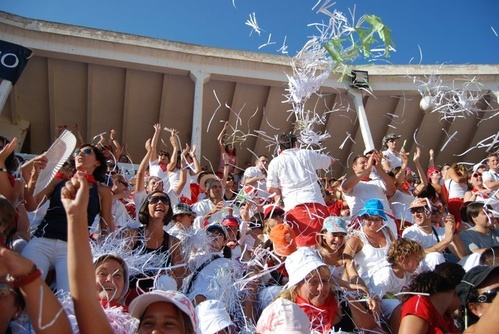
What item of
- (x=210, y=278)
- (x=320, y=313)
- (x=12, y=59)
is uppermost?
(x=12, y=59)

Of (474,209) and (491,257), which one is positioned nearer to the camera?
(491,257)

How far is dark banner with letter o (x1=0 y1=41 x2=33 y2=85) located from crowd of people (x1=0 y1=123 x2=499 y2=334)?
4.93 m

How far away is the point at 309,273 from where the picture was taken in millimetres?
3471

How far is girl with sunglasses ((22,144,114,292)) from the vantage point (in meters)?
3.67

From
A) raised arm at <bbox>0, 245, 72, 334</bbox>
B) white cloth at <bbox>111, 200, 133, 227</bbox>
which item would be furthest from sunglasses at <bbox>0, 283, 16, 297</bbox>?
white cloth at <bbox>111, 200, 133, 227</bbox>

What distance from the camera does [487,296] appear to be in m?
2.80

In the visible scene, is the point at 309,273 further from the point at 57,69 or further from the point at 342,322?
the point at 57,69

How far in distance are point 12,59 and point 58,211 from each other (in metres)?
7.14

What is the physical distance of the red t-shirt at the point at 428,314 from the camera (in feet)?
10.6

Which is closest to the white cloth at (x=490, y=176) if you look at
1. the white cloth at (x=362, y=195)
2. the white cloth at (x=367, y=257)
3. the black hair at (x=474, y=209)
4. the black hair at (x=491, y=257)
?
the black hair at (x=474, y=209)

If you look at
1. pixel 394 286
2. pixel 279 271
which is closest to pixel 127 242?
pixel 279 271

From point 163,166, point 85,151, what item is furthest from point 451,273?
point 163,166

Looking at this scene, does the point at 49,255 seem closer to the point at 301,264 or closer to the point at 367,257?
the point at 301,264

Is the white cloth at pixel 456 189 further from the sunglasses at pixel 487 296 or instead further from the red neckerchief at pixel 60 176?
the red neckerchief at pixel 60 176
